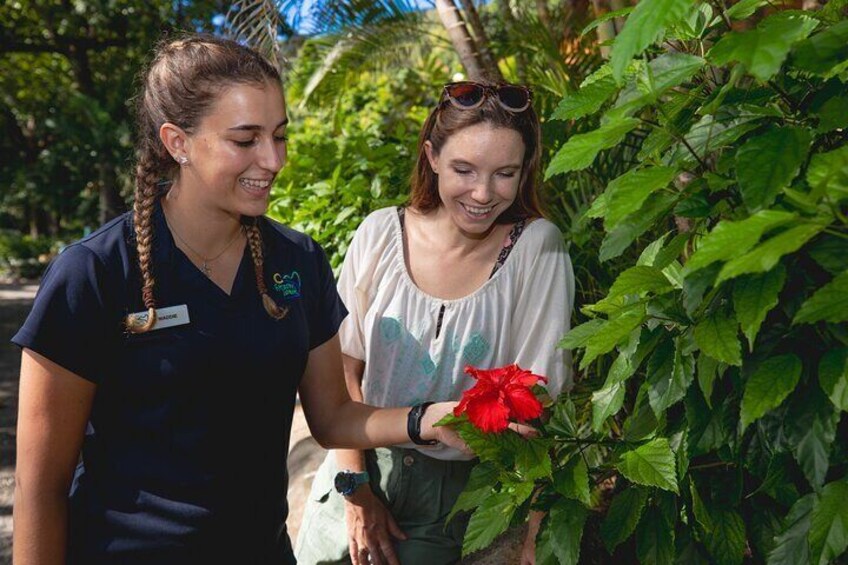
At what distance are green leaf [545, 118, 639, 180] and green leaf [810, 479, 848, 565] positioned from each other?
671 mm

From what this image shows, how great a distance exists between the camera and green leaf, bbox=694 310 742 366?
131 centimetres

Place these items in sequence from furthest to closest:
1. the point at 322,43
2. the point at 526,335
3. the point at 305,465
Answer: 1. the point at 322,43
2. the point at 305,465
3. the point at 526,335

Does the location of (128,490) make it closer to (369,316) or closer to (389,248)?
(369,316)

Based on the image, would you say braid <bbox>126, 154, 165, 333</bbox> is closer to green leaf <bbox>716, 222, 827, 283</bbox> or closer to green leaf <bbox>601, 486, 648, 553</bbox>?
green leaf <bbox>601, 486, 648, 553</bbox>

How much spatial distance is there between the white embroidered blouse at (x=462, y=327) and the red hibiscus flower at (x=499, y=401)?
1.56 feet

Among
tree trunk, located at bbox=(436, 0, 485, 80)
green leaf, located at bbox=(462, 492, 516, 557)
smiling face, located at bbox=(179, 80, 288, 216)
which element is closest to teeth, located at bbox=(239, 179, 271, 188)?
smiling face, located at bbox=(179, 80, 288, 216)

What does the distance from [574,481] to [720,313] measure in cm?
54

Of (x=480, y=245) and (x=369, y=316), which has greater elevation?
(x=480, y=245)

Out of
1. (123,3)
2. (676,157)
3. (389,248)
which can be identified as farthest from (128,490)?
(123,3)

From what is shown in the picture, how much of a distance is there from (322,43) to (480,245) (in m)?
7.01

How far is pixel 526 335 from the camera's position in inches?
101

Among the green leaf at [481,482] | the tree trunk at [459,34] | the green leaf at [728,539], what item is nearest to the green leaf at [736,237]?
the green leaf at [728,539]

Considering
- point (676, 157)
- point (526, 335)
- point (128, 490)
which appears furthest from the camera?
point (526, 335)

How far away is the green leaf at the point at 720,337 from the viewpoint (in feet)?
4.29
